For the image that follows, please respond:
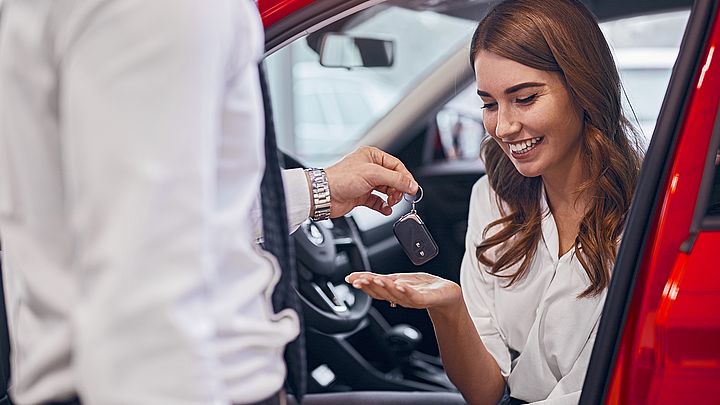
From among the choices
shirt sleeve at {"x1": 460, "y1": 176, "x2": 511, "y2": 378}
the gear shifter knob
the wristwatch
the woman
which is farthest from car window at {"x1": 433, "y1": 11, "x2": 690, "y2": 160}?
the gear shifter knob

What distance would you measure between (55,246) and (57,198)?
49mm

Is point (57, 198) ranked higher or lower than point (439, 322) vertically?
higher

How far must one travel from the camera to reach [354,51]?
97.5 inches

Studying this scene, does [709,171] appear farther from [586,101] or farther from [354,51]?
[354,51]

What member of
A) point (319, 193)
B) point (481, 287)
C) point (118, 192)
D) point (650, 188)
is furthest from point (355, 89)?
point (118, 192)

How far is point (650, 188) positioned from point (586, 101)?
21.2 inches

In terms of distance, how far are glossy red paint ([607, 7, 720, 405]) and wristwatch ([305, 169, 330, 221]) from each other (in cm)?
65

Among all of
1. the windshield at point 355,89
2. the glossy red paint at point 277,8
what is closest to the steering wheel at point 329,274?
the glossy red paint at point 277,8

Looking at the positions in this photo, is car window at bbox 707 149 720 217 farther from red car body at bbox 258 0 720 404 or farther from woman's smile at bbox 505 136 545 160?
woman's smile at bbox 505 136 545 160

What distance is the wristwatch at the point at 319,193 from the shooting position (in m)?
1.76

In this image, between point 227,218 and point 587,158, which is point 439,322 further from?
point 227,218

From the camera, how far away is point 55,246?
0.92 m

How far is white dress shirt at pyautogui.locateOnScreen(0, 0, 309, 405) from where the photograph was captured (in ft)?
2.70

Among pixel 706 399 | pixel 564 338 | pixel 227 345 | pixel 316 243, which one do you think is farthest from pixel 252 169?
pixel 316 243
